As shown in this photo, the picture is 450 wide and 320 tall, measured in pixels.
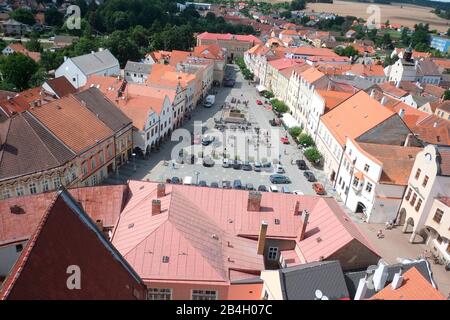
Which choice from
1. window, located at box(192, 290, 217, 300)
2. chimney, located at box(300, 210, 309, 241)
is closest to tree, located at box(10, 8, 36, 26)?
chimney, located at box(300, 210, 309, 241)

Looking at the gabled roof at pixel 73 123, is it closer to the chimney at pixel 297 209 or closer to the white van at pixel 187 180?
the white van at pixel 187 180

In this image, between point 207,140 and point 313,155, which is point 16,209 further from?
point 313,155

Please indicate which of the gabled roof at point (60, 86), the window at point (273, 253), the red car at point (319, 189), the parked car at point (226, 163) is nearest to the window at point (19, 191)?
the window at point (273, 253)

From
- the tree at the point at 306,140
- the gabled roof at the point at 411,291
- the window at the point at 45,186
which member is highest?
the gabled roof at the point at 411,291

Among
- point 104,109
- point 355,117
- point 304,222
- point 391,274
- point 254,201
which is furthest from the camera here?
point 355,117

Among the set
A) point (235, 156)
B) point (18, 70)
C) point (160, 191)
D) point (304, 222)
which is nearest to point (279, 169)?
point (235, 156)

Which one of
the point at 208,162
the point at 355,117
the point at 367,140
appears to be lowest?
the point at 208,162
